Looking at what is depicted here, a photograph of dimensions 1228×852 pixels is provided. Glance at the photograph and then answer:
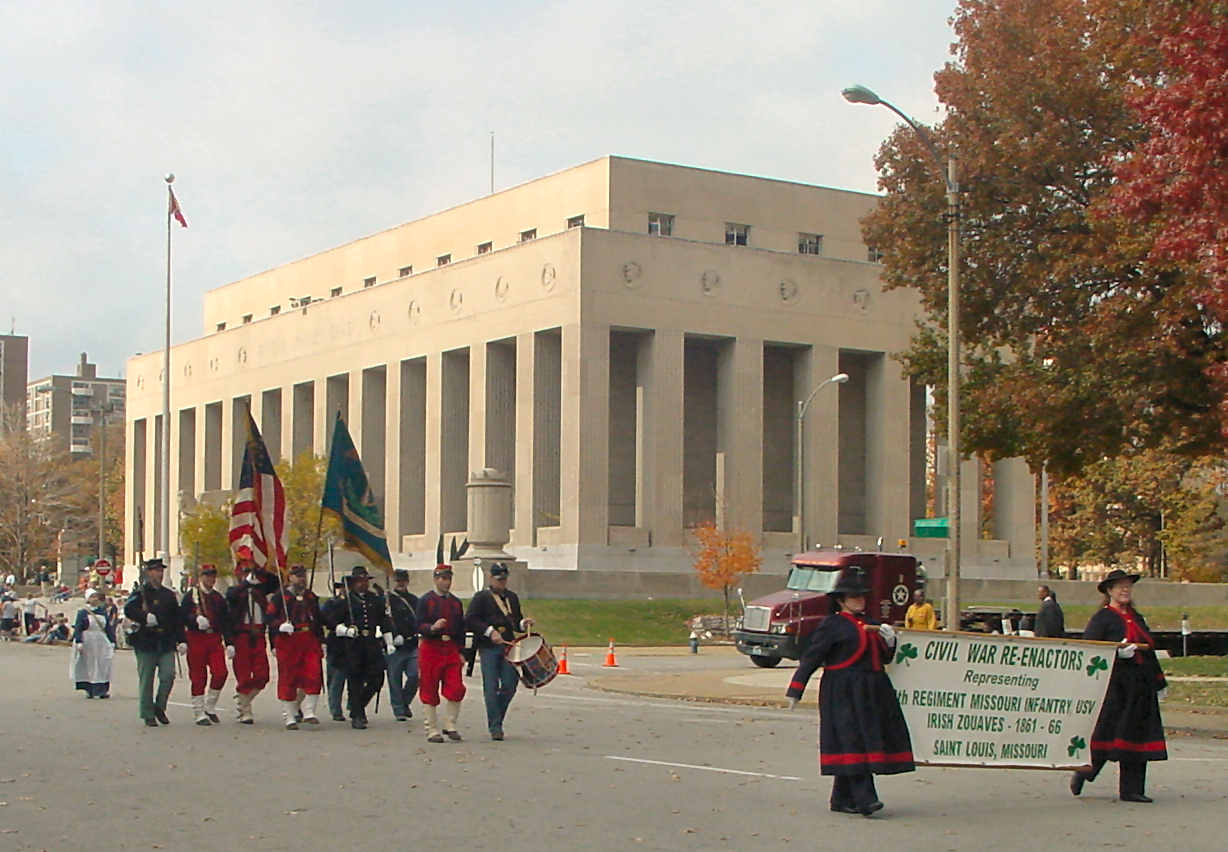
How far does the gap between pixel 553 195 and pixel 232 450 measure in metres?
26.1

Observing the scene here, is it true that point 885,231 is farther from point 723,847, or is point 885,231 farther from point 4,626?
point 4,626

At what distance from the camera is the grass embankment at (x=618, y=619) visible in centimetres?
5522

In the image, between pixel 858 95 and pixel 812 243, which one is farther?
pixel 812 243

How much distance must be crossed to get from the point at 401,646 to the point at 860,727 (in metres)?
10.1

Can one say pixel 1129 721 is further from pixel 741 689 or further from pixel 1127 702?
pixel 741 689

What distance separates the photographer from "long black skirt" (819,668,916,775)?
40.4ft

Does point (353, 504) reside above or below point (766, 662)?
above

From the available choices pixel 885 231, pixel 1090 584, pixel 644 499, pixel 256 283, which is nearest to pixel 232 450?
pixel 256 283

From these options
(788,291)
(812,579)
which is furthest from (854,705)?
(788,291)

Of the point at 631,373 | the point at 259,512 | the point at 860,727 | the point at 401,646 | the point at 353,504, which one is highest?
the point at 631,373

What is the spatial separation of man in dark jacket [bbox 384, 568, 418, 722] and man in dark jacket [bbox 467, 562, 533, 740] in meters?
2.43

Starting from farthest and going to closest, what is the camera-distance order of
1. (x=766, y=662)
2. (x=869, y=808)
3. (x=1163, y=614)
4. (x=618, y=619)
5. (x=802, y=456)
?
(x=1163, y=614)
(x=802, y=456)
(x=618, y=619)
(x=766, y=662)
(x=869, y=808)

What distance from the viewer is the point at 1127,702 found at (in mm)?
13781

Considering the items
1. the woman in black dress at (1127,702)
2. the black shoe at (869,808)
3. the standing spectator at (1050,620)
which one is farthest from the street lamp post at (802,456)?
the black shoe at (869,808)
